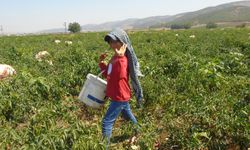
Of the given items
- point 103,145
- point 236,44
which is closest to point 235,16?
point 236,44

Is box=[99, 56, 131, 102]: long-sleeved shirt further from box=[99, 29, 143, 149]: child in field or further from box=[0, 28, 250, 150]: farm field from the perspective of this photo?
box=[0, 28, 250, 150]: farm field

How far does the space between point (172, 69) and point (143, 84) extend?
215 centimetres

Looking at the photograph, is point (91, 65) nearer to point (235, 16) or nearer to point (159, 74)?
point (159, 74)

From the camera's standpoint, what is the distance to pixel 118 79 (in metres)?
4.42

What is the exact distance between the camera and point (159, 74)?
781 cm

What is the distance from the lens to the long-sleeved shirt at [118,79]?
437 cm

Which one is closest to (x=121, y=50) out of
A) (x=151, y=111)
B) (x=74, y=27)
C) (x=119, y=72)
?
(x=119, y=72)

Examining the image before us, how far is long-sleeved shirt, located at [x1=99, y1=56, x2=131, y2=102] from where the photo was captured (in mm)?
4371

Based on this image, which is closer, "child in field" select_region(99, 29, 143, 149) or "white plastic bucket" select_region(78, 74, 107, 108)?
"child in field" select_region(99, 29, 143, 149)

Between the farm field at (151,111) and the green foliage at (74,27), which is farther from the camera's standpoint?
the green foliage at (74,27)

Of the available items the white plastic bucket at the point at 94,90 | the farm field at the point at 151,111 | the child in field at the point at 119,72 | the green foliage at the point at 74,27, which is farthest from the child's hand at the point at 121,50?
the green foliage at the point at 74,27

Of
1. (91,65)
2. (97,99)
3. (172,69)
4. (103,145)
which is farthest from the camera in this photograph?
(172,69)

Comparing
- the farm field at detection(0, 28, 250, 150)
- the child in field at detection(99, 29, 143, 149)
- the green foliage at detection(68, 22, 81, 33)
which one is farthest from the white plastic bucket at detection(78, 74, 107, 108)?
the green foliage at detection(68, 22, 81, 33)

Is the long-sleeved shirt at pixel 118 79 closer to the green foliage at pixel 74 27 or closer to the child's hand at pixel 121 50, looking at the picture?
the child's hand at pixel 121 50
